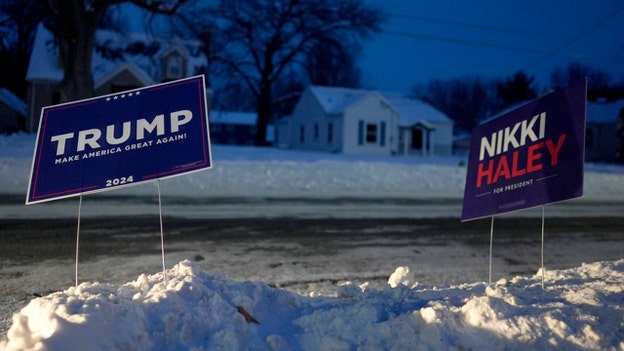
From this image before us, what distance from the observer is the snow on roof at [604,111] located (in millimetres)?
43156

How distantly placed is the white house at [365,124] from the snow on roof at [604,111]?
36.5 ft

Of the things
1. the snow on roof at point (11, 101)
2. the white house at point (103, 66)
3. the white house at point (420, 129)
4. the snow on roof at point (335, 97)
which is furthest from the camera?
the white house at point (420, 129)

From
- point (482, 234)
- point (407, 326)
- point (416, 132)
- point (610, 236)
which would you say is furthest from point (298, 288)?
point (416, 132)

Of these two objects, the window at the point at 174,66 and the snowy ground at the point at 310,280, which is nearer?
the snowy ground at the point at 310,280

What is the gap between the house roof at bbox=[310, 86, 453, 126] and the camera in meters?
38.5

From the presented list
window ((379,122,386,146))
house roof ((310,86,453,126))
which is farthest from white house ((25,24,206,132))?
window ((379,122,386,146))

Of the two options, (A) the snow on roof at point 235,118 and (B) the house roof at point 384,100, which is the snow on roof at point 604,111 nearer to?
(B) the house roof at point 384,100

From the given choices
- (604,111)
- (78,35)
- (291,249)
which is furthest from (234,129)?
(291,249)

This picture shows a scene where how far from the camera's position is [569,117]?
15.4ft

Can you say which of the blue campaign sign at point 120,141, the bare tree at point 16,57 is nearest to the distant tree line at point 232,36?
the bare tree at point 16,57

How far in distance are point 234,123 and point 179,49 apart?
110 ft

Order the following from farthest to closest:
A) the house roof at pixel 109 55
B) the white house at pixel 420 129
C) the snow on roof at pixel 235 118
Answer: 1. the snow on roof at pixel 235 118
2. the white house at pixel 420 129
3. the house roof at pixel 109 55

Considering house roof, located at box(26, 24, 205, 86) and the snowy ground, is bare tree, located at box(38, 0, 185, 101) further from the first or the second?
house roof, located at box(26, 24, 205, 86)

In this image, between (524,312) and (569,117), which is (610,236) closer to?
(569,117)
